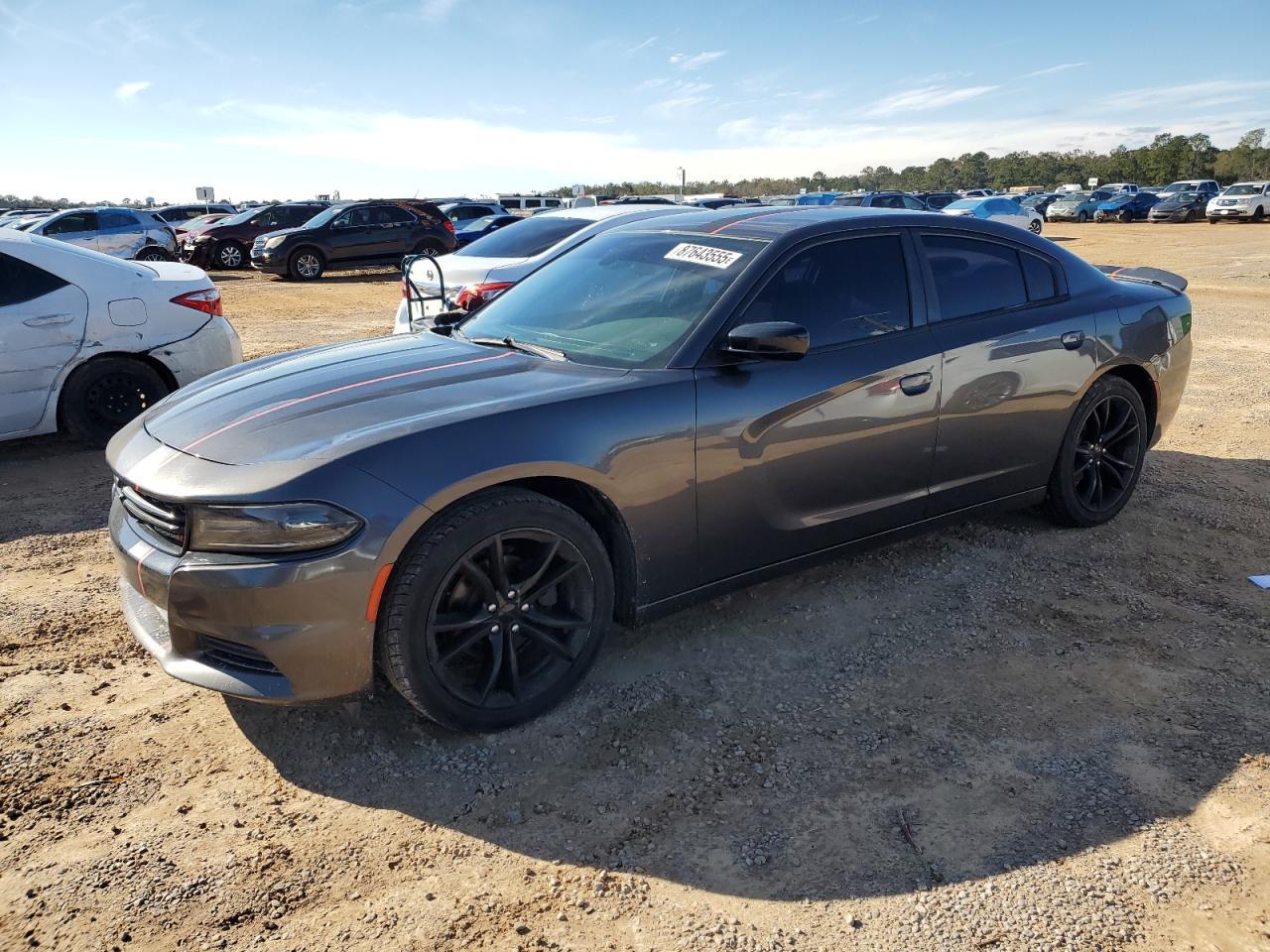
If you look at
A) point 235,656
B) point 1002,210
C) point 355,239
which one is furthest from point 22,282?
point 1002,210

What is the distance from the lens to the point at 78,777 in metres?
2.85

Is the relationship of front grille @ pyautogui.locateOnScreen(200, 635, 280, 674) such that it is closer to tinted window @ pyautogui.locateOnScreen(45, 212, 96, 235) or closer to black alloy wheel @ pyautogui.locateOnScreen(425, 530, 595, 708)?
black alloy wheel @ pyautogui.locateOnScreen(425, 530, 595, 708)

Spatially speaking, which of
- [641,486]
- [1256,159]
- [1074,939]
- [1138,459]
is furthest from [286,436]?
[1256,159]

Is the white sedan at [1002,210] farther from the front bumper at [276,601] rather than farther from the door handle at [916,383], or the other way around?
the front bumper at [276,601]

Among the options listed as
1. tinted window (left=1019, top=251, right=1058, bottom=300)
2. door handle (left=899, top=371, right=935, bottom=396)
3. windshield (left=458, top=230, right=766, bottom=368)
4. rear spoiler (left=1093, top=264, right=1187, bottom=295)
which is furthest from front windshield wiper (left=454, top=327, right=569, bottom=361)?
rear spoiler (left=1093, top=264, right=1187, bottom=295)

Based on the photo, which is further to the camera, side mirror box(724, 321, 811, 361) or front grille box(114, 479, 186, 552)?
side mirror box(724, 321, 811, 361)

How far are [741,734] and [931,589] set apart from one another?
4.99ft

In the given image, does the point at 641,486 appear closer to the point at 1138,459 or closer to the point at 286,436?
the point at 286,436

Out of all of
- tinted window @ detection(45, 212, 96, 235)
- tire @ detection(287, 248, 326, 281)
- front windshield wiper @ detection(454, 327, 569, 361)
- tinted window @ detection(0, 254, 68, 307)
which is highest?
tinted window @ detection(45, 212, 96, 235)

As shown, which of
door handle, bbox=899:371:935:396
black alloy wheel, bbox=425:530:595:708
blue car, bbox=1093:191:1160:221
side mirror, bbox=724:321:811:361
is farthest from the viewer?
blue car, bbox=1093:191:1160:221

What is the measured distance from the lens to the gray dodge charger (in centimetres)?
270

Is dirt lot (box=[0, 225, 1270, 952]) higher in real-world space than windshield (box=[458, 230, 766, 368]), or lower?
lower

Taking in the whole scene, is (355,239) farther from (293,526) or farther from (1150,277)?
(293,526)

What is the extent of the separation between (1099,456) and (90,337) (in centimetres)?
621
